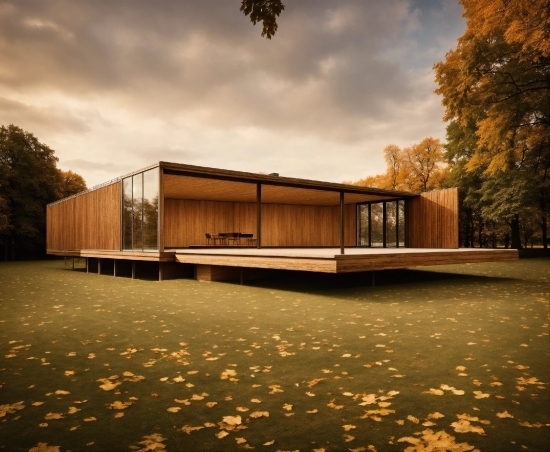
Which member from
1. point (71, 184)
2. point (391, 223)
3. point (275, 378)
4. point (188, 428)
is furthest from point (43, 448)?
point (71, 184)

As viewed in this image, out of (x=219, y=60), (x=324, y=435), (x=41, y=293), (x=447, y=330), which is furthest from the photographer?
(x=219, y=60)

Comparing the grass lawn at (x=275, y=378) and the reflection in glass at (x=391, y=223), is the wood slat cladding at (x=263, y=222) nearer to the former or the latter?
the reflection in glass at (x=391, y=223)

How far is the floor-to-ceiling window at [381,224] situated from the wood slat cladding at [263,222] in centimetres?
93

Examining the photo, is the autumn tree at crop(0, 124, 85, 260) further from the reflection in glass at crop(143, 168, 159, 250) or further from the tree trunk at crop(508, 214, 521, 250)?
the tree trunk at crop(508, 214, 521, 250)

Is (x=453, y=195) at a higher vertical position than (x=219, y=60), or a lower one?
lower

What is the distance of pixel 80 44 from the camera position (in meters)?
14.1

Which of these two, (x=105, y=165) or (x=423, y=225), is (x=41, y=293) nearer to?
(x=423, y=225)

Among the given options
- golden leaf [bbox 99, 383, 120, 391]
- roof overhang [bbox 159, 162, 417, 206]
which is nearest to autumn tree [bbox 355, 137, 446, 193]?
roof overhang [bbox 159, 162, 417, 206]

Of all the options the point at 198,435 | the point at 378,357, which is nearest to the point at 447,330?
the point at 378,357

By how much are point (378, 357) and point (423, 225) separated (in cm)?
1579

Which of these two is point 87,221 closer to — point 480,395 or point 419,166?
point 480,395

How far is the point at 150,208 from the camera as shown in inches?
460

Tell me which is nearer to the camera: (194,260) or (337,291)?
(337,291)

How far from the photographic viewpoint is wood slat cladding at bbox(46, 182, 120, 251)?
13566 millimetres
